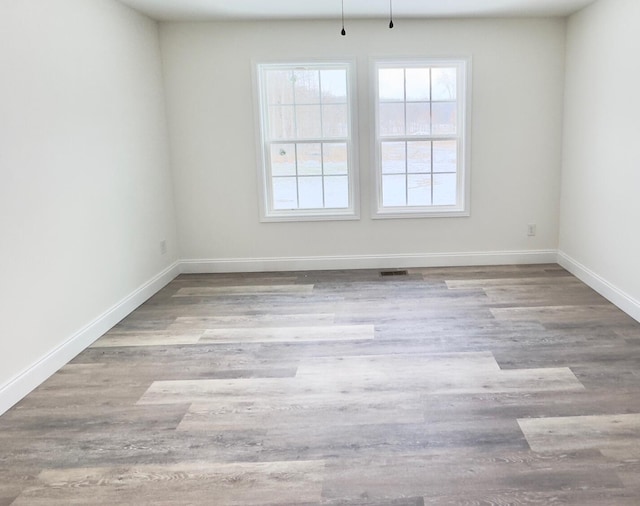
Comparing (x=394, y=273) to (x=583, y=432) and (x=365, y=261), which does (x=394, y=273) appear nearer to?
(x=365, y=261)

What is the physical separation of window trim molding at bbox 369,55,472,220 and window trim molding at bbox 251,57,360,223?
0.56ft

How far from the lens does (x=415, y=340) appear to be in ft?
10.9

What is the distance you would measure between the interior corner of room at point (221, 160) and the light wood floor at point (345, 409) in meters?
0.48

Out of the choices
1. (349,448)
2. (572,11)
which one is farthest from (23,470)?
(572,11)

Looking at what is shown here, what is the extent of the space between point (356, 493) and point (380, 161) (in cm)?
364

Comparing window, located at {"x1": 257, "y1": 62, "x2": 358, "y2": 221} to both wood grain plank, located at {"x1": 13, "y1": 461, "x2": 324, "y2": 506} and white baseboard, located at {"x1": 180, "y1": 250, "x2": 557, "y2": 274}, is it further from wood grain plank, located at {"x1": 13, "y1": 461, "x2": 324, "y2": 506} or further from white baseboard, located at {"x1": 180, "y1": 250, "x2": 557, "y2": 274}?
wood grain plank, located at {"x1": 13, "y1": 461, "x2": 324, "y2": 506}

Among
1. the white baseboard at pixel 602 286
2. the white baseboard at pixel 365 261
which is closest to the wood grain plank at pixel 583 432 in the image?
the white baseboard at pixel 602 286

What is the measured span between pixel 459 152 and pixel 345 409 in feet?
10.9

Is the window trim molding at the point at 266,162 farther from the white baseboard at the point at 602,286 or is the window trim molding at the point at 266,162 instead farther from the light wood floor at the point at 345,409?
the white baseboard at the point at 602,286

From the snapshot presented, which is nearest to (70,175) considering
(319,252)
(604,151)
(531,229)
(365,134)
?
(319,252)

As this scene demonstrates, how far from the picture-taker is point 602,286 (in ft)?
13.4

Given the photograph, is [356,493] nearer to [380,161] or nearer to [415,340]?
[415,340]

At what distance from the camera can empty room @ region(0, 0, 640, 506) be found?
7.01 ft

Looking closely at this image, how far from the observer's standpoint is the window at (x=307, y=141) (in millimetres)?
4887
